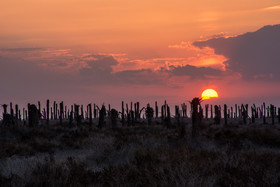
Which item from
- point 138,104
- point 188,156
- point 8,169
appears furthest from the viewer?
point 138,104

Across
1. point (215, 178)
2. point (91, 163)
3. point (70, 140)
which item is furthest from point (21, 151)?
point (215, 178)

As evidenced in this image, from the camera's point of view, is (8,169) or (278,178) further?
(8,169)

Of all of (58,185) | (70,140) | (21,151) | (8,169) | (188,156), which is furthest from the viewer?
(70,140)

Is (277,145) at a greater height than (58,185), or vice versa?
(58,185)

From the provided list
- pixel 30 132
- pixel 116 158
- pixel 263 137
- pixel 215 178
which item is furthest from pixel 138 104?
pixel 215 178

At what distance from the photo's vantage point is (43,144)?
22.1 metres

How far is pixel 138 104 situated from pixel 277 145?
58.3m

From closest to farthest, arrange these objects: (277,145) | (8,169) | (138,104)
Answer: (8,169), (277,145), (138,104)

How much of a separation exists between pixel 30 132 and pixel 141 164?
1974 centimetres

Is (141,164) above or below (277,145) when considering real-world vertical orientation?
above

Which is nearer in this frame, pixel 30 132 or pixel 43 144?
pixel 43 144

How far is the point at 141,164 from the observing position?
10.4 m

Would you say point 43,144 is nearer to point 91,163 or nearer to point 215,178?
point 91,163

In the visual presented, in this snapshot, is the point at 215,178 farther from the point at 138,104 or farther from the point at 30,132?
the point at 138,104
